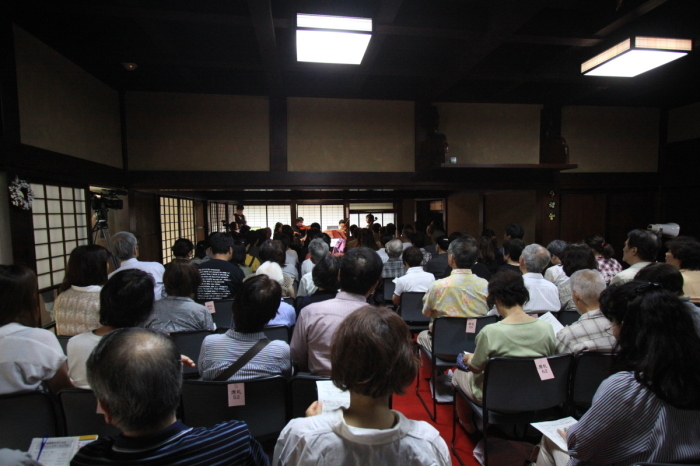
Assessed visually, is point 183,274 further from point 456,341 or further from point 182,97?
point 182,97

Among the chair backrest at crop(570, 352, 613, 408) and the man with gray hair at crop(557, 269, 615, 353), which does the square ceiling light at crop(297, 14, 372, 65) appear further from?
the chair backrest at crop(570, 352, 613, 408)

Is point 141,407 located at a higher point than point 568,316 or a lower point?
higher

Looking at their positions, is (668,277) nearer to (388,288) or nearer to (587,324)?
(587,324)

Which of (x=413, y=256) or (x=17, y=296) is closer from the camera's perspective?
(x=17, y=296)

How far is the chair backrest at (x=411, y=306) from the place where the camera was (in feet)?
10.4

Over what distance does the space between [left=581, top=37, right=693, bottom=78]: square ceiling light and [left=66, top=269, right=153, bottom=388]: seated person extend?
4.44 metres

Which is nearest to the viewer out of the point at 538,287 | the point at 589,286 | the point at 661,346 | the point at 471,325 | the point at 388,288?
the point at 661,346

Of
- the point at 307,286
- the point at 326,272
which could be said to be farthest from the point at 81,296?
the point at 307,286

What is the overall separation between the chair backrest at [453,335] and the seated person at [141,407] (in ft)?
5.78

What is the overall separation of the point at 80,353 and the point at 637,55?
5.07 meters

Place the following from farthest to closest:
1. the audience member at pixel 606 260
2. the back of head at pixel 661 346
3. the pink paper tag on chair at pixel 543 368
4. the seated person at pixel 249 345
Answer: the audience member at pixel 606 260
the pink paper tag on chair at pixel 543 368
the seated person at pixel 249 345
the back of head at pixel 661 346

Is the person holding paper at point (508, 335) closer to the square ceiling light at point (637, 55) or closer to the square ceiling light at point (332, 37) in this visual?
the square ceiling light at point (332, 37)

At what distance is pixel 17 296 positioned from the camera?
1.54 meters

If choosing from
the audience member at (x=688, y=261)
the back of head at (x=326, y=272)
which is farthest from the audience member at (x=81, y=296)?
the audience member at (x=688, y=261)
